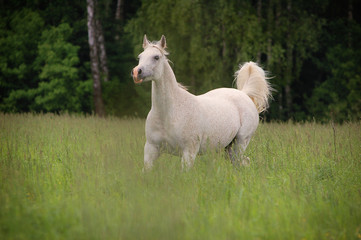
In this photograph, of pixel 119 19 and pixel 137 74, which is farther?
pixel 119 19

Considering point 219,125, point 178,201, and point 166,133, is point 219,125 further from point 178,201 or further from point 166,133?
point 178,201

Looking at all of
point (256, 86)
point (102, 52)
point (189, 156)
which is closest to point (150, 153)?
point (189, 156)

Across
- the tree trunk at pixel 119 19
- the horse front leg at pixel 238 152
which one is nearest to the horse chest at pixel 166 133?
the horse front leg at pixel 238 152

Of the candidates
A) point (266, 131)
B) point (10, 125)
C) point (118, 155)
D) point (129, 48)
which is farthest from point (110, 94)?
point (118, 155)

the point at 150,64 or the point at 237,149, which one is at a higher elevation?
the point at 150,64

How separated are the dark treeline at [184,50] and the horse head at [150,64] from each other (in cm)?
1039

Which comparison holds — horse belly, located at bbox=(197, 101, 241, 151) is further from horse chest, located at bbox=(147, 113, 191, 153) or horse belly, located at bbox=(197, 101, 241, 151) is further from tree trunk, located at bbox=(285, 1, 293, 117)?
tree trunk, located at bbox=(285, 1, 293, 117)

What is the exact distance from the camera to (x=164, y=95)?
5.54m

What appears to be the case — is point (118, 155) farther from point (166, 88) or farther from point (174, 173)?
point (166, 88)

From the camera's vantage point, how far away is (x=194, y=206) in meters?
4.16

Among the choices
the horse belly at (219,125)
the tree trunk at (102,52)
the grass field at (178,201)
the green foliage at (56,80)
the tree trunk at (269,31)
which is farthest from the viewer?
the tree trunk at (102,52)

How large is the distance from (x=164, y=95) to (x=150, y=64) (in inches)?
20.4

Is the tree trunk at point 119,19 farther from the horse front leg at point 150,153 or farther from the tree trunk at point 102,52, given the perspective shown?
the horse front leg at point 150,153

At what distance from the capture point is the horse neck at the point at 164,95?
5484 millimetres
